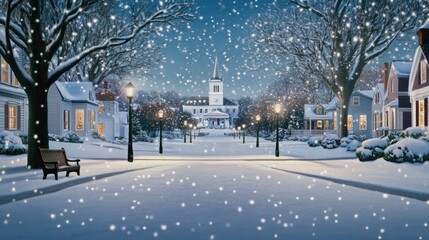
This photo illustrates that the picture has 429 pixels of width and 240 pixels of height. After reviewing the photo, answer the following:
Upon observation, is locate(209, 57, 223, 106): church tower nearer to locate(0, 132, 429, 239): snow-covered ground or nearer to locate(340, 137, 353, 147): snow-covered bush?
locate(340, 137, 353, 147): snow-covered bush

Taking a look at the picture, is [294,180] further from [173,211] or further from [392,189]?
[173,211]

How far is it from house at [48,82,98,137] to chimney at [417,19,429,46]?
30.6 m

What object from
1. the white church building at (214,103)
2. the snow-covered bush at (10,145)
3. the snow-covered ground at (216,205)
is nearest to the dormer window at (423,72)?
the snow-covered ground at (216,205)

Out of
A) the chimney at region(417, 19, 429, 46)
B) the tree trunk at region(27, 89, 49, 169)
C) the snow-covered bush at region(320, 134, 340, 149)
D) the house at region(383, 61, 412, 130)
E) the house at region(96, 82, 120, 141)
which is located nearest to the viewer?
the tree trunk at region(27, 89, 49, 169)

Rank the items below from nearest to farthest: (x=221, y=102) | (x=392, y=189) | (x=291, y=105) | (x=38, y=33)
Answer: (x=392, y=189) → (x=38, y=33) → (x=291, y=105) → (x=221, y=102)

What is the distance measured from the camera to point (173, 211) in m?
9.68

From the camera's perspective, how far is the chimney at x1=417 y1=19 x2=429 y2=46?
29.0m

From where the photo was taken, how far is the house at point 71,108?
140 ft

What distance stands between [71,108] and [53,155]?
31268 millimetres

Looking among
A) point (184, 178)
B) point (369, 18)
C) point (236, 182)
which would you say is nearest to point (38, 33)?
point (184, 178)

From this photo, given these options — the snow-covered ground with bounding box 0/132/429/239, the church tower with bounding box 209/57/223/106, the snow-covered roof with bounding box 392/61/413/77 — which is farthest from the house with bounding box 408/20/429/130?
the church tower with bounding box 209/57/223/106

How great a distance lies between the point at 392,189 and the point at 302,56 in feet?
75.5

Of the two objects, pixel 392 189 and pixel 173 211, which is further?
pixel 392 189

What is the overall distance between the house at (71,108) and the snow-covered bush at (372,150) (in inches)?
1172
